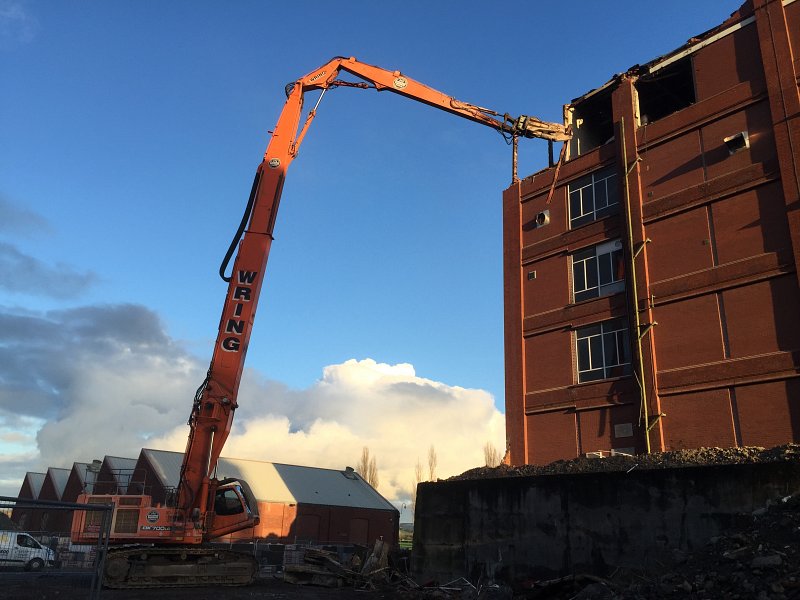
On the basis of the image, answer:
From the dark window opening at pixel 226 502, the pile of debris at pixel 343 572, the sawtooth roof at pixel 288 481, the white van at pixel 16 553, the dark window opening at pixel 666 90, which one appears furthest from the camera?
the sawtooth roof at pixel 288 481

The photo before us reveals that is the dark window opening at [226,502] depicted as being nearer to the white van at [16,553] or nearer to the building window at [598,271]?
the white van at [16,553]

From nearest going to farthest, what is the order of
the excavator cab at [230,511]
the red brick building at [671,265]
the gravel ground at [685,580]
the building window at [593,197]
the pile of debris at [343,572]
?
1. the gravel ground at [685,580]
2. the excavator cab at [230,511]
3. the red brick building at [671,265]
4. the pile of debris at [343,572]
5. the building window at [593,197]

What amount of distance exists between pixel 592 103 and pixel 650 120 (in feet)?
8.63

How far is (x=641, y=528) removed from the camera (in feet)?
50.9

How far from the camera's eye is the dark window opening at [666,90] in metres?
26.1

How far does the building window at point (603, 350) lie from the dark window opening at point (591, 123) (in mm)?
8238

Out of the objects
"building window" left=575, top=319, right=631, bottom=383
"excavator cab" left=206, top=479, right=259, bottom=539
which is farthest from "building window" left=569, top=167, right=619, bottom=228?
"excavator cab" left=206, top=479, right=259, bottom=539

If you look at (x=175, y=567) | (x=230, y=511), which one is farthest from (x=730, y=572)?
(x=175, y=567)

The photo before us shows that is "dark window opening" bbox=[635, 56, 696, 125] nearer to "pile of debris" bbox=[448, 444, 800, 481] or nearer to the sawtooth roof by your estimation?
"pile of debris" bbox=[448, 444, 800, 481]

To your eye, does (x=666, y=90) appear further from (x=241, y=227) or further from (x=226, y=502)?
(x=226, y=502)

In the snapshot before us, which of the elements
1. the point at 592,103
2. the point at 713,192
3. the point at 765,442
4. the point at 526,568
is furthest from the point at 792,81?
the point at 526,568

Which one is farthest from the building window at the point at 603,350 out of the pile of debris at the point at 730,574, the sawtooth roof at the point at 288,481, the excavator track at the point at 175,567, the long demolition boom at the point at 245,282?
the sawtooth roof at the point at 288,481

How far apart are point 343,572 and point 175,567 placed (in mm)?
5946

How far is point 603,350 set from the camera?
24.7 metres
